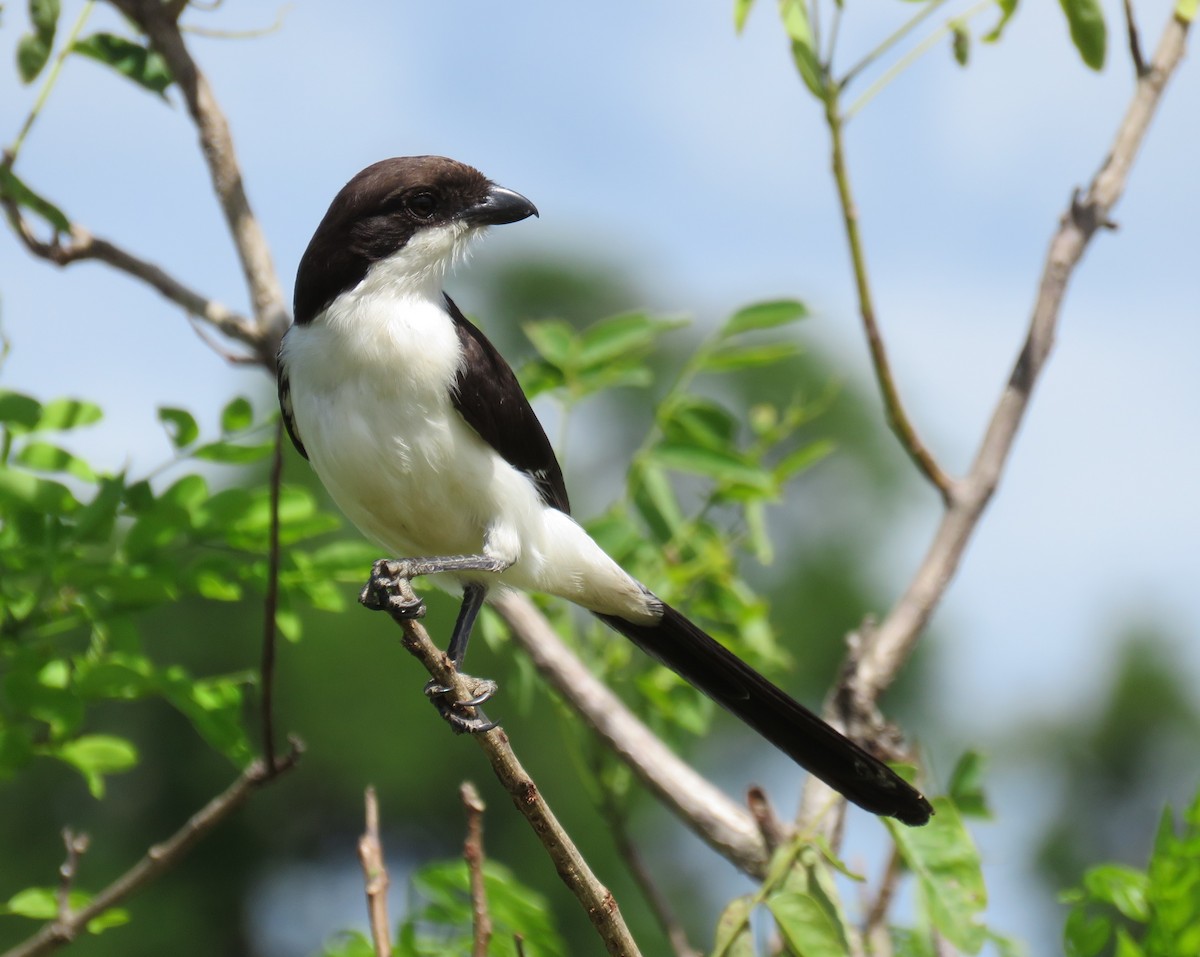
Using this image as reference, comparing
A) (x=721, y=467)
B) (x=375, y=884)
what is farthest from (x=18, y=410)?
(x=721, y=467)

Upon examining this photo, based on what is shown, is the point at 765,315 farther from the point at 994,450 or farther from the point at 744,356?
the point at 994,450

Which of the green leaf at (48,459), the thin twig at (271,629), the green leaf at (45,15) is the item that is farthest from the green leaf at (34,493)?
the green leaf at (45,15)

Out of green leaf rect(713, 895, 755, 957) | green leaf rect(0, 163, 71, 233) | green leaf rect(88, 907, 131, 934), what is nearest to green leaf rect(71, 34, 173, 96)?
green leaf rect(0, 163, 71, 233)

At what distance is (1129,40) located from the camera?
4.18 metres

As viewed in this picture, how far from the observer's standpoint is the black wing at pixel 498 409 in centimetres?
380

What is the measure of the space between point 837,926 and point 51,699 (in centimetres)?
181

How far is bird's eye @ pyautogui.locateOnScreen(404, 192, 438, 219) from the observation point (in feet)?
13.2

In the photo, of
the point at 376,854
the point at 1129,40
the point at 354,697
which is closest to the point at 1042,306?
the point at 1129,40

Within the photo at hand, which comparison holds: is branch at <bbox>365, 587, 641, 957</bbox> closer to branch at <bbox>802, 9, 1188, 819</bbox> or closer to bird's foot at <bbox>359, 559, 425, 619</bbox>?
bird's foot at <bbox>359, 559, 425, 619</bbox>

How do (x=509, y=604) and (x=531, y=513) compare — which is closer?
(x=531, y=513)

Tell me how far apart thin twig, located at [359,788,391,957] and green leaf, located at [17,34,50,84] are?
2.24 meters

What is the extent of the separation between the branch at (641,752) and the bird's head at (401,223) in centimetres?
98

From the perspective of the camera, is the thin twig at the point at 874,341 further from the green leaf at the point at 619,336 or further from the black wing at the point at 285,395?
the black wing at the point at 285,395

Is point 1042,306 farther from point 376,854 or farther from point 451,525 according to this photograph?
point 376,854
